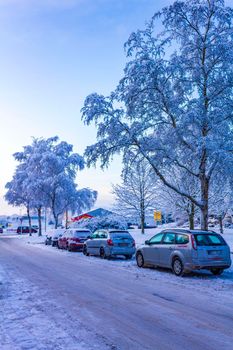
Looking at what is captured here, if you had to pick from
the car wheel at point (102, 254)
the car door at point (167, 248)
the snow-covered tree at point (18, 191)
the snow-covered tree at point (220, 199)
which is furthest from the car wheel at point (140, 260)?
the snow-covered tree at point (18, 191)

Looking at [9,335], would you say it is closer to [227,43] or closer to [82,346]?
[82,346]

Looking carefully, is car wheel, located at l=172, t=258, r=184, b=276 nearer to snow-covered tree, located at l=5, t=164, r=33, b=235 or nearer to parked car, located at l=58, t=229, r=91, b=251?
parked car, located at l=58, t=229, r=91, b=251

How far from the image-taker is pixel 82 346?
5711 millimetres

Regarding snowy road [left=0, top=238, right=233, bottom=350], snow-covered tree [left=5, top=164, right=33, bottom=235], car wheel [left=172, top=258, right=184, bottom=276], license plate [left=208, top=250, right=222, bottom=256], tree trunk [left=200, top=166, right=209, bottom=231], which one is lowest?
snowy road [left=0, top=238, right=233, bottom=350]

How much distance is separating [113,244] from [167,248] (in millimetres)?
6086

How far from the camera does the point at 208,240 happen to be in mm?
13969

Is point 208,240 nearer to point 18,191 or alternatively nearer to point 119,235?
point 119,235

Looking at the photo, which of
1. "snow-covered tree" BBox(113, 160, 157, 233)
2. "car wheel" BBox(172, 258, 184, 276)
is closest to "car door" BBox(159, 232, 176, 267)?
"car wheel" BBox(172, 258, 184, 276)

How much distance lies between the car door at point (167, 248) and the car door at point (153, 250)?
9.4 inches

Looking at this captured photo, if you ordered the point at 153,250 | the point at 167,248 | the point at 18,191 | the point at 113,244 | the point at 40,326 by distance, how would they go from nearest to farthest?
1. the point at 40,326
2. the point at 167,248
3. the point at 153,250
4. the point at 113,244
5. the point at 18,191

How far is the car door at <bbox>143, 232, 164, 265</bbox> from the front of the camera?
15.6 m

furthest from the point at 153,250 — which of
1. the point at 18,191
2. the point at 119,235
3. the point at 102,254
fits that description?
the point at 18,191

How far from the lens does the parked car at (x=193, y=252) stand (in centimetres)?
1348

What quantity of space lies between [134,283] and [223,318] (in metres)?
4.93
